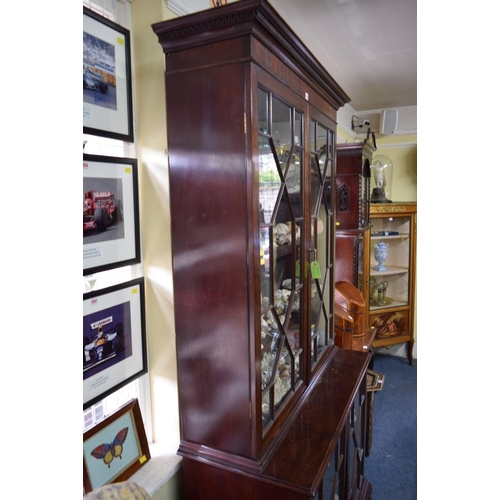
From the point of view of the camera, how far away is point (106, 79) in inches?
39.3

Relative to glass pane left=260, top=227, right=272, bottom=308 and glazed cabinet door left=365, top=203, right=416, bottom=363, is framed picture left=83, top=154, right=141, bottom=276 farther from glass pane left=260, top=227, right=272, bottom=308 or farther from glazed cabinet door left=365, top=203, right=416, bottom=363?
glazed cabinet door left=365, top=203, right=416, bottom=363

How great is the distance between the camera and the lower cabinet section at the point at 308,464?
997mm

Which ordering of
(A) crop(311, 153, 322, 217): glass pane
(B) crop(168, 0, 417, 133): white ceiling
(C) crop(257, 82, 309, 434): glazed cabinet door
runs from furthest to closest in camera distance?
(B) crop(168, 0, 417, 133): white ceiling, (A) crop(311, 153, 322, 217): glass pane, (C) crop(257, 82, 309, 434): glazed cabinet door

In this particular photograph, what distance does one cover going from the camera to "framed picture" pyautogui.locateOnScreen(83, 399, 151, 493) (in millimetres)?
978

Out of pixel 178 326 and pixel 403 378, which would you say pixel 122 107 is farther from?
pixel 403 378

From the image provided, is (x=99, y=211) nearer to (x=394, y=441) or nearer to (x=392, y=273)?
(x=394, y=441)

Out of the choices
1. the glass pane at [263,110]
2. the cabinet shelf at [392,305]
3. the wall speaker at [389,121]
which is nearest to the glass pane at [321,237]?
the glass pane at [263,110]

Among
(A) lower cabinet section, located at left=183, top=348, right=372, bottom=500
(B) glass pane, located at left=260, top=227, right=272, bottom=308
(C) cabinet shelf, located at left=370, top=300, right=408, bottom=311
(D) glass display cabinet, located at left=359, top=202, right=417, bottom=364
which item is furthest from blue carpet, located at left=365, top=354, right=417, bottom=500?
(B) glass pane, located at left=260, top=227, right=272, bottom=308

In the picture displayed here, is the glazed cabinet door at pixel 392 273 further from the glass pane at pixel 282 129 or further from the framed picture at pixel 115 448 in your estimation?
the framed picture at pixel 115 448

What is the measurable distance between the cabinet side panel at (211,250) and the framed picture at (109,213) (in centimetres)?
14

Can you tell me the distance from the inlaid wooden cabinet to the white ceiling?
1.09 ft

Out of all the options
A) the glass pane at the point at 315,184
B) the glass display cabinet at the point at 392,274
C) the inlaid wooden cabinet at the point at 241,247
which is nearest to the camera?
the inlaid wooden cabinet at the point at 241,247
